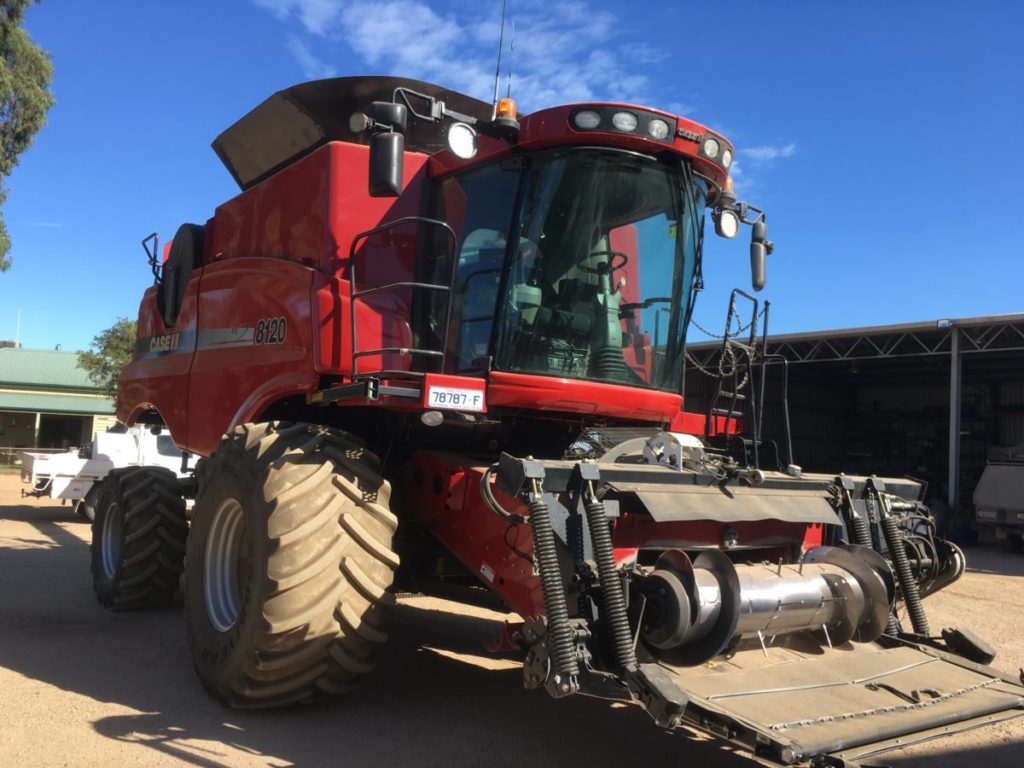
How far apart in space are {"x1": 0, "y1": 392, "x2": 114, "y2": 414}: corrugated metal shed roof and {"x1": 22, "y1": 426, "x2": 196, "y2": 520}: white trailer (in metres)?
21.2

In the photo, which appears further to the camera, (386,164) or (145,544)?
(145,544)

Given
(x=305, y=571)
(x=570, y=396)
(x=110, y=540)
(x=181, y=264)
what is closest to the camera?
(x=305, y=571)

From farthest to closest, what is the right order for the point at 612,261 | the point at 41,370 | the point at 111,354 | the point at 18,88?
the point at 41,370 < the point at 111,354 < the point at 18,88 < the point at 612,261

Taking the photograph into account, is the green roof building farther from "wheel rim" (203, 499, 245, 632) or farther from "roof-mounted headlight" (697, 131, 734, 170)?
"roof-mounted headlight" (697, 131, 734, 170)

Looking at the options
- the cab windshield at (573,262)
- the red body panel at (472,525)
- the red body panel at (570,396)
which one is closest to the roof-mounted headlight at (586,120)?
the cab windshield at (573,262)

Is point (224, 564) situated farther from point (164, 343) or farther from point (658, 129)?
A: point (658, 129)

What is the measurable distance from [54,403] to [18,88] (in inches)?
735

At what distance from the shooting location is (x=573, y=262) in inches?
182

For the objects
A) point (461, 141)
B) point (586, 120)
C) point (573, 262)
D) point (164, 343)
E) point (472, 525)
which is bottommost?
point (472, 525)

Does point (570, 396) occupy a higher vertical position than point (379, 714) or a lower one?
higher

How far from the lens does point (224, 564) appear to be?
4926 millimetres

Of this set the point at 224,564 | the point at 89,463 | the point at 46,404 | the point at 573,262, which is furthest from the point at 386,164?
the point at 46,404

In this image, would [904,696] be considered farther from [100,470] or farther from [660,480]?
[100,470]

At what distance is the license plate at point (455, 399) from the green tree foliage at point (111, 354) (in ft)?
86.9
